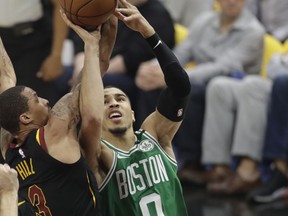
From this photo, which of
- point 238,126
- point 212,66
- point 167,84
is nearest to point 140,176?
point 167,84

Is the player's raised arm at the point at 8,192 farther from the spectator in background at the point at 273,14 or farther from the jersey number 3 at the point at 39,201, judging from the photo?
the spectator in background at the point at 273,14

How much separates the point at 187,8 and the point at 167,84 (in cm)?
385

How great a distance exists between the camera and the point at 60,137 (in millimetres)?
4707

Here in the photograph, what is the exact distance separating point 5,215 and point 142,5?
387 centimetres

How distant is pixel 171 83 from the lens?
511 cm

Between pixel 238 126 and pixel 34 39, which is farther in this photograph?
pixel 238 126

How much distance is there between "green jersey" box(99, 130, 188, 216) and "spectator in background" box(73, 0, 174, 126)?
8.59ft

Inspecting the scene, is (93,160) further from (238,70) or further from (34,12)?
(238,70)

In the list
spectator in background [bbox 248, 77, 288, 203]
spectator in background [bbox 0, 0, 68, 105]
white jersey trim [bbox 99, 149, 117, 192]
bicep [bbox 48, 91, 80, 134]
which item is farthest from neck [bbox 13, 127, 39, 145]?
spectator in background [bbox 248, 77, 288, 203]

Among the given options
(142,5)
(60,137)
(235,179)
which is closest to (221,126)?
(235,179)

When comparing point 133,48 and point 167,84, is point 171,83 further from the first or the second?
point 133,48

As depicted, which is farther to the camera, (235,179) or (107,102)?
(235,179)

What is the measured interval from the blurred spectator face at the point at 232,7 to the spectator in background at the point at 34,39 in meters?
1.54

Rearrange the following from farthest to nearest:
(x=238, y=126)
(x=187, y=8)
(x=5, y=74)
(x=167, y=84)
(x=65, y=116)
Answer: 1. (x=187, y=8)
2. (x=238, y=126)
3. (x=5, y=74)
4. (x=167, y=84)
5. (x=65, y=116)
